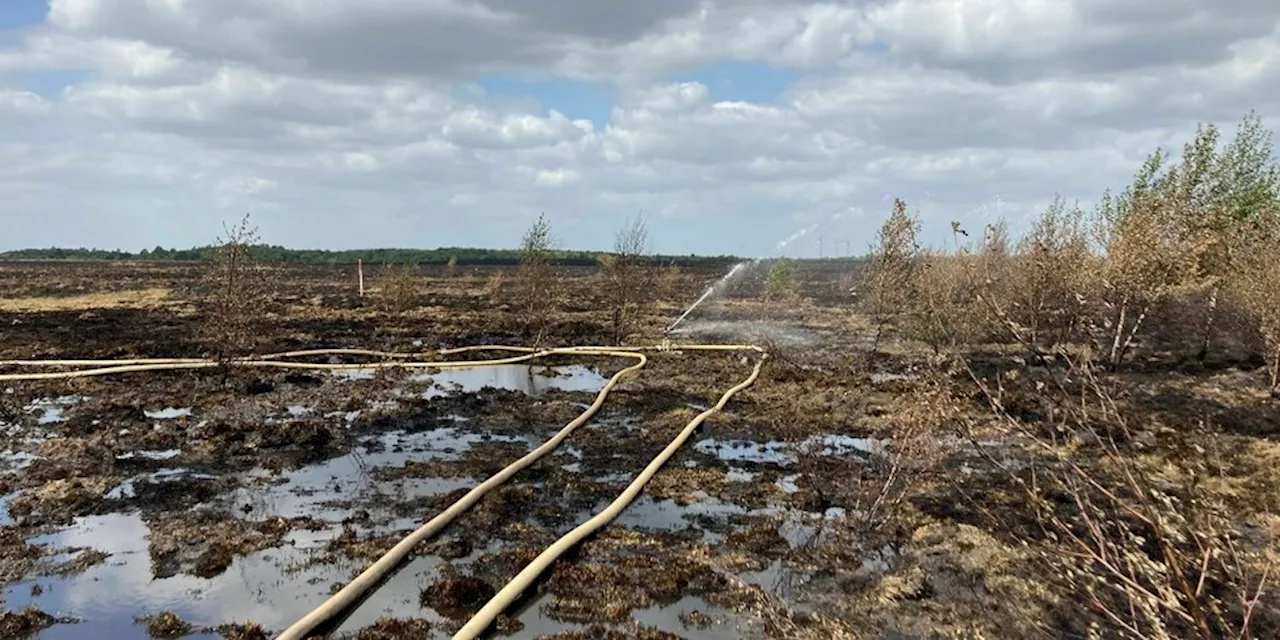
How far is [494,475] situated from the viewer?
1185 cm

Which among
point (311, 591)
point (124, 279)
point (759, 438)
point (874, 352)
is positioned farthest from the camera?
point (124, 279)

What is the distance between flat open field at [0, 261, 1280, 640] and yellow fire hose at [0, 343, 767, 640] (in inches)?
7.2

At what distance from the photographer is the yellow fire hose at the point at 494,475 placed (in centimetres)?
739

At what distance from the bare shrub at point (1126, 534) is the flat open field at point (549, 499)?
37 centimetres

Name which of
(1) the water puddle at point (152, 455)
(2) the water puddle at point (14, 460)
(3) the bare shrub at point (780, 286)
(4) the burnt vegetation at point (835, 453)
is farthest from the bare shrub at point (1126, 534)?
(3) the bare shrub at point (780, 286)

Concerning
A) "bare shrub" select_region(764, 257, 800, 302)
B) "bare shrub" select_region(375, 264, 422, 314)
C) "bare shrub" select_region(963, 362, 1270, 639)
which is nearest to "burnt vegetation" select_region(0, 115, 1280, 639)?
"bare shrub" select_region(963, 362, 1270, 639)

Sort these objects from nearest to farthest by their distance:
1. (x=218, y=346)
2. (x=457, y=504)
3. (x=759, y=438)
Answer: (x=457, y=504), (x=759, y=438), (x=218, y=346)

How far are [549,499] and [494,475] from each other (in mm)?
1230

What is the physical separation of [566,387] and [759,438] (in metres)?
6.01

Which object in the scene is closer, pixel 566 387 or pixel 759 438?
pixel 759 438

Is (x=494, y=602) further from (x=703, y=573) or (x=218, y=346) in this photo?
(x=218, y=346)

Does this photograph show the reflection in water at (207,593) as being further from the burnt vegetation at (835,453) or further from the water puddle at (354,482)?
the water puddle at (354,482)

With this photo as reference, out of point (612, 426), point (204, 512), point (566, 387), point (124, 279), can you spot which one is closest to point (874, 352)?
point (566, 387)

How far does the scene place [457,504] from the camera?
10.1 m
